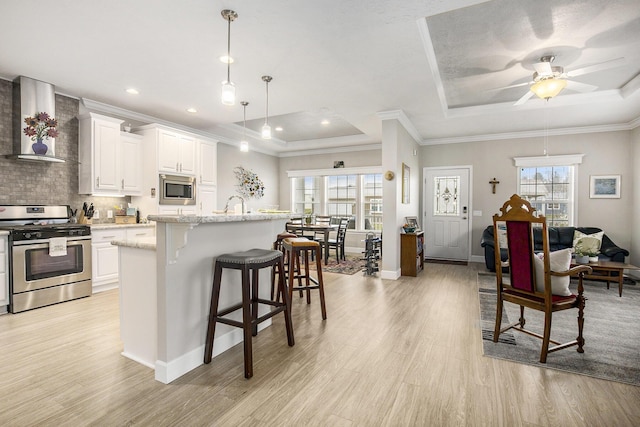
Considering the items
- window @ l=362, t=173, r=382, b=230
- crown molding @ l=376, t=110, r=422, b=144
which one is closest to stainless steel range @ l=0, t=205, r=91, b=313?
crown molding @ l=376, t=110, r=422, b=144

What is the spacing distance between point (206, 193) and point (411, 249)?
3.77 meters

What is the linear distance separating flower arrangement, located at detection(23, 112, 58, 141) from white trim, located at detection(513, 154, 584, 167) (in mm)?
7570

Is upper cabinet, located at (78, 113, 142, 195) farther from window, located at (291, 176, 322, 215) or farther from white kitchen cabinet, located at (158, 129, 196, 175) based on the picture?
window, located at (291, 176, 322, 215)

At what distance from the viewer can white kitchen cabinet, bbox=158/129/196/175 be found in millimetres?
4906

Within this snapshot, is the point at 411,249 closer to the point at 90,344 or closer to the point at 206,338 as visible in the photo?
the point at 206,338

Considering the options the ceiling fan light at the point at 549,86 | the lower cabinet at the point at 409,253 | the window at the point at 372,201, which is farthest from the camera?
the window at the point at 372,201

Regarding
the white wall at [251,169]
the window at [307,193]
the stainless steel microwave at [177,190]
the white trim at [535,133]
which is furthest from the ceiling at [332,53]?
the window at [307,193]

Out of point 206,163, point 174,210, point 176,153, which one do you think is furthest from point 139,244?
point 206,163

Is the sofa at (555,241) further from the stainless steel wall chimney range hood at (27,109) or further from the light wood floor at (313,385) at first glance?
the stainless steel wall chimney range hood at (27,109)

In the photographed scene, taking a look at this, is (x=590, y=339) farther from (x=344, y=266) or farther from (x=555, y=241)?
(x=344, y=266)

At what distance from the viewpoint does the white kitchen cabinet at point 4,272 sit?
131 inches

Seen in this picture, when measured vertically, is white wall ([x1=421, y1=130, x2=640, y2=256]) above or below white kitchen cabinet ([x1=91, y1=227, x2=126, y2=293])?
above

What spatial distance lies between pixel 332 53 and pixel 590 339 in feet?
11.5

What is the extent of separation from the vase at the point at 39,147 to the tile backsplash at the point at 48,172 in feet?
0.95
